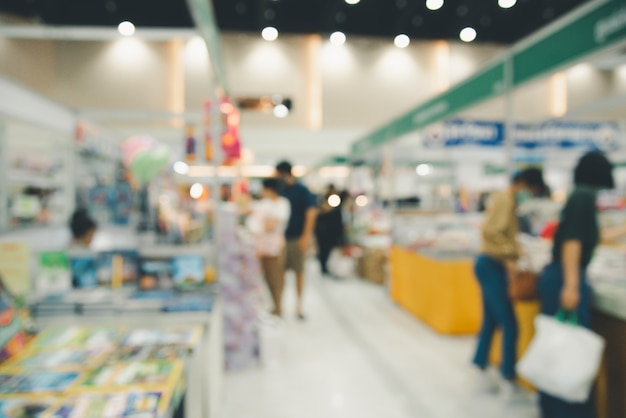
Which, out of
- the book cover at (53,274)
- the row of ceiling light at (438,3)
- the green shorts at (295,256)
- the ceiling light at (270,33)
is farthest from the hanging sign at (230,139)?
the ceiling light at (270,33)

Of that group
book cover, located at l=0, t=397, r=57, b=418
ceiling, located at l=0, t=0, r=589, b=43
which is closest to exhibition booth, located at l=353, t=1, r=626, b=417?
book cover, located at l=0, t=397, r=57, b=418

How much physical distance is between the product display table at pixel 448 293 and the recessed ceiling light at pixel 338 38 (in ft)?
31.1

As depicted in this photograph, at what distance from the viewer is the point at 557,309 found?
2850mm

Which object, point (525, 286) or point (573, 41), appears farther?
point (525, 286)

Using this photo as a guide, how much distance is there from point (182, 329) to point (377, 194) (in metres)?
8.40

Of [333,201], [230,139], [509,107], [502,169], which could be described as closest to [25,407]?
[509,107]

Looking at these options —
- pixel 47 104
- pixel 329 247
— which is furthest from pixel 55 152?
pixel 329 247

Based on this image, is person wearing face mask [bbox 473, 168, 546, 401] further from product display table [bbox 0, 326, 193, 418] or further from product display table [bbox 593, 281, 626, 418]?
product display table [bbox 0, 326, 193, 418]

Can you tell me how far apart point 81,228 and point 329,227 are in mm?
5226

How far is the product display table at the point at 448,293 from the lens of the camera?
4.91 m

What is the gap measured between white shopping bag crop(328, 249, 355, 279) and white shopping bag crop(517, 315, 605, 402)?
19.0 feet

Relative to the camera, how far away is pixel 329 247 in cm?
880

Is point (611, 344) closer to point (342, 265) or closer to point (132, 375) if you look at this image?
point (132, 375)

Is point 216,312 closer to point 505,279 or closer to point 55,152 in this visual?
point 505,279
